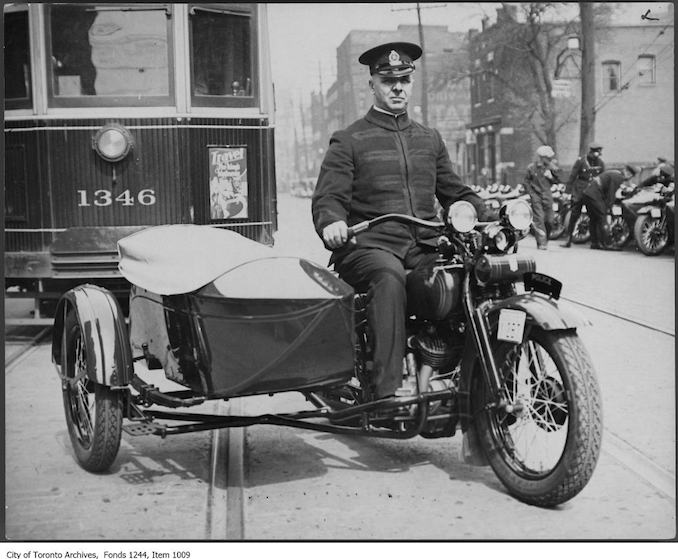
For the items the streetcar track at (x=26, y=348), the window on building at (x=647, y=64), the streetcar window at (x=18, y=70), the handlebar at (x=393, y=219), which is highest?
the streetcar window at (x=18, y=70)

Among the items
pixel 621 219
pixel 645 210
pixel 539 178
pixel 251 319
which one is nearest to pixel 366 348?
pixel 251 319

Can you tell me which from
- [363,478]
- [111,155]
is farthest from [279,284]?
[111,155]

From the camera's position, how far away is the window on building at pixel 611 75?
832 cm

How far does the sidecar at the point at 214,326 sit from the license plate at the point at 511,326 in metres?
0.64

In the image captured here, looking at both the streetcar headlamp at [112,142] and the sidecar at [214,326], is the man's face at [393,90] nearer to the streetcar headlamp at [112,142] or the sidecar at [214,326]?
the sidecar at [214,326]

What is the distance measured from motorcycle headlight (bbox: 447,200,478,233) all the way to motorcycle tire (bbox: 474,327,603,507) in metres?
0.52

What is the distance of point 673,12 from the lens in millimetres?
4363

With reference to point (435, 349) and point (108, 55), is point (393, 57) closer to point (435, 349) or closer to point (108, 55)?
point (435, 349)

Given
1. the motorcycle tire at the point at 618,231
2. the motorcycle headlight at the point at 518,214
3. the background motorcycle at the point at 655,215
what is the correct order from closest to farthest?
the motorcycle headlight at the point at 518,214
the background motorcycle at the point at 655,215
the motorcycle tire at the point at 618,231

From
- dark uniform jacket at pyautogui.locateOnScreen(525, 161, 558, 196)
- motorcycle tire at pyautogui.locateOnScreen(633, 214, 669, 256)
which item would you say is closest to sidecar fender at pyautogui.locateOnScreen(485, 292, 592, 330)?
motorcycle tire at pyautogui.locateOnScreen(633, 214, 669, 256)

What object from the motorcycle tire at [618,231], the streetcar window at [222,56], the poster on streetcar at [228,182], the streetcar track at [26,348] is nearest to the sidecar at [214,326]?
the streetcar track at [26,348]

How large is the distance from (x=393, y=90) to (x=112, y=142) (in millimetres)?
3437

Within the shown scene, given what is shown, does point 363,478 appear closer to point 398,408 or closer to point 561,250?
point 398,408

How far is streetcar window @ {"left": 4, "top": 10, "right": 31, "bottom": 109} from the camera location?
271 inches
